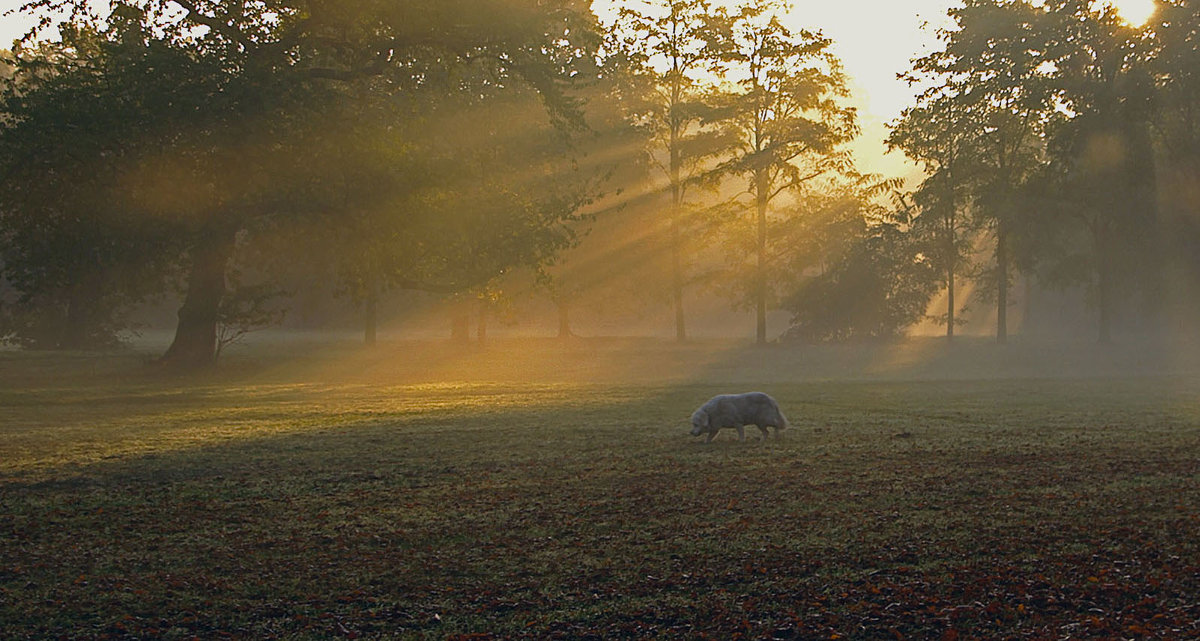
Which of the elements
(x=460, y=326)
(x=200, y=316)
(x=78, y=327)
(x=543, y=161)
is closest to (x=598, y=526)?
(x=200, y=316)

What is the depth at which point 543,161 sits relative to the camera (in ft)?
148

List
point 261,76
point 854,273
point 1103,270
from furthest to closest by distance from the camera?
point 854,273 → point 1103,270 → point 261,76

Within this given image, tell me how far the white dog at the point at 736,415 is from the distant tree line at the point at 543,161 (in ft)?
52.4

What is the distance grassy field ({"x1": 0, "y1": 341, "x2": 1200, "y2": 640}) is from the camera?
6.65 m

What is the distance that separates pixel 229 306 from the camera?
→ 3350 cm

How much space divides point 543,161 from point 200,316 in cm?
1679

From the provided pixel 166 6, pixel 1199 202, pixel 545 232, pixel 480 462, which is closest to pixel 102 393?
pixel 166 6

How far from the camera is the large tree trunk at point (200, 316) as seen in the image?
3272cm

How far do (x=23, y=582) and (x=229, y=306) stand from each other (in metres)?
26.9

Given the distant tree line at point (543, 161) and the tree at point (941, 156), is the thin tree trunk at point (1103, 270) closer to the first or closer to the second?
the distant tree line at point (543, 161)

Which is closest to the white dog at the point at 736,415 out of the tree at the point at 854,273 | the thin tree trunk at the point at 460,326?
the thin tree trunk at the point at 460,326

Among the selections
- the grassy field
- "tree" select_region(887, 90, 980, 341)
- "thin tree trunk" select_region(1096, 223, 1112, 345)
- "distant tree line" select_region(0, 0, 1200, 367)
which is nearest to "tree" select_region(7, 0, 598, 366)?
"distant tree line" select_region(0, 0, 1200, 367)

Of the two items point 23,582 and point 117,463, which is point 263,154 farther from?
point 23,582

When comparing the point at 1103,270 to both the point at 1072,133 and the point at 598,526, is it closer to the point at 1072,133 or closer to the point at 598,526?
the point at 1072,133
